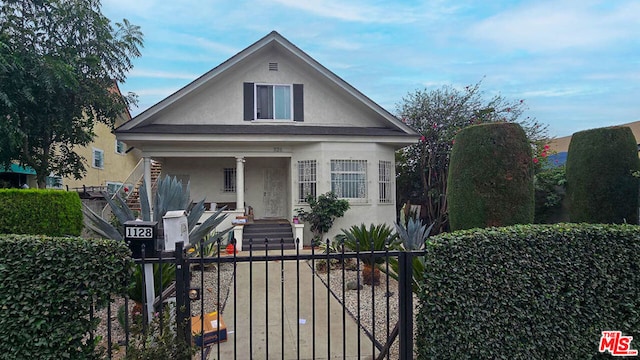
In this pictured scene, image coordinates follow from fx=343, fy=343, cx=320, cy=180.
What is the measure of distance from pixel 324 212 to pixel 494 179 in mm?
5683

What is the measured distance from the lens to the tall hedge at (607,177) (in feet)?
27.9

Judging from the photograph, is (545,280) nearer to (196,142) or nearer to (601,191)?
(601,191)

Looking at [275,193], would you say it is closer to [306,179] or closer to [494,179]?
[306,179]

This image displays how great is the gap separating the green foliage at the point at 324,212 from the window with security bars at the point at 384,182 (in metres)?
1.71

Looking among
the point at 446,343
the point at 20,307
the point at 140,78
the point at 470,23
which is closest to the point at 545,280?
the point at 446,343

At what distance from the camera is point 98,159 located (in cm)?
2077

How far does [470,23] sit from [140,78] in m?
11.9

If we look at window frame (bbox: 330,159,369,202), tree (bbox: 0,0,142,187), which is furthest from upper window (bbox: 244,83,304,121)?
tree (bbox: 0,0,142,187)

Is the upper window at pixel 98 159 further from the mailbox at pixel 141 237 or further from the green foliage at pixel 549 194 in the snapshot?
the green foliage at pixel 549 194

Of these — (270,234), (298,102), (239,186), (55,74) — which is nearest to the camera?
(55,74)

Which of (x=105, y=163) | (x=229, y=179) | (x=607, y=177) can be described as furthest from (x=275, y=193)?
(x=105, y=163)

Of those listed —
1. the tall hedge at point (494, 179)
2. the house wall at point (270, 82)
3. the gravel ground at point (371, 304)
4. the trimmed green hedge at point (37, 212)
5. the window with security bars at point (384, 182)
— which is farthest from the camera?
the window with security bars at point (384, 182)

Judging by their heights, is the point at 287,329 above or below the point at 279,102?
below

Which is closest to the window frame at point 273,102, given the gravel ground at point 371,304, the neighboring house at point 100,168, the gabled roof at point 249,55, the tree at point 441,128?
the gabled roof at point 249,55
